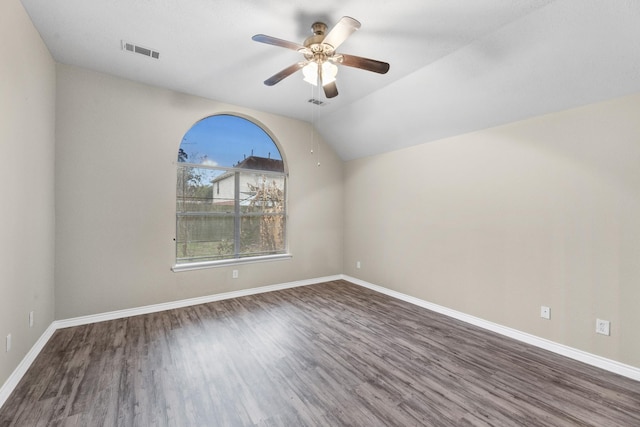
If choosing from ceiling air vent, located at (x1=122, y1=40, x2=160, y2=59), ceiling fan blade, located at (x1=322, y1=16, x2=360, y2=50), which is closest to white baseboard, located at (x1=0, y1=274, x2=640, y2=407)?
ceiling air vent, located at (x1=122, y1=40, x2=160, y2=59)

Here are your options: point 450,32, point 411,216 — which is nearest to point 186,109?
point 450,32

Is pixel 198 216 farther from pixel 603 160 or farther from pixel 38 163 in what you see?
pixel 603 160

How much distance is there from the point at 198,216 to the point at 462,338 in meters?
3.73

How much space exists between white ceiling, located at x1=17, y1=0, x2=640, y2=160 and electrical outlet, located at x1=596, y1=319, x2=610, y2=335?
6.47 ft

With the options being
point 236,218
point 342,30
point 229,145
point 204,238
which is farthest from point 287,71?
point 204,238

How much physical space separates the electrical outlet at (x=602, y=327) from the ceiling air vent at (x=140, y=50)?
16.2ft

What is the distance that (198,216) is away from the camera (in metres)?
4.02

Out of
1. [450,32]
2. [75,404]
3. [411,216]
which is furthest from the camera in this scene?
[411,216]

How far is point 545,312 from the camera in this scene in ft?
8.99

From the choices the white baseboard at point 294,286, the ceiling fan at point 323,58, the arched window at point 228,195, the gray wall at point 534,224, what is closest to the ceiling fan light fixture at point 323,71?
the ceiling fan at point 323,58

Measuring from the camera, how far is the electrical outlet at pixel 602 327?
237 cm

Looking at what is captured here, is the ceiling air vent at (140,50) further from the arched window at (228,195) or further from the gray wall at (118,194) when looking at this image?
the arched window at (228,195)

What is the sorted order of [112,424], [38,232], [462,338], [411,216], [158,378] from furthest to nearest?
[411,216] → [462,338] → [38,232] → [158,378] → [112,424]

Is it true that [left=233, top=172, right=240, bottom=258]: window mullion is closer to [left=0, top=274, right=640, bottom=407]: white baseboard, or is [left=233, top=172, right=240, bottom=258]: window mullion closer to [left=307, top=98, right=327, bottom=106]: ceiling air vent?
[left=0, top=274, right=640, bottom=407]: white baseboard
